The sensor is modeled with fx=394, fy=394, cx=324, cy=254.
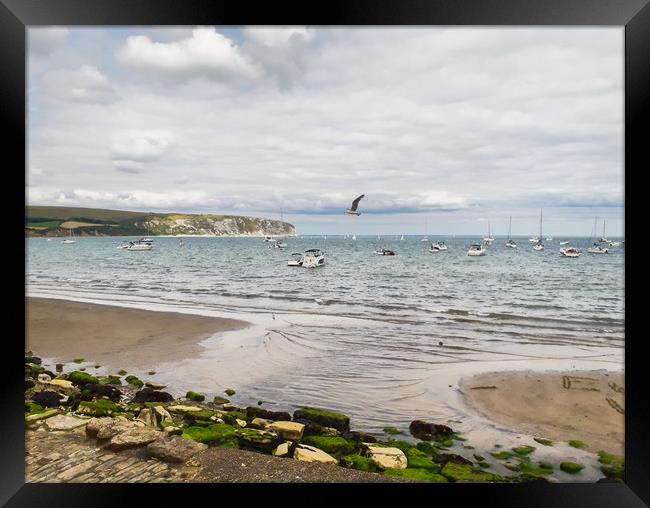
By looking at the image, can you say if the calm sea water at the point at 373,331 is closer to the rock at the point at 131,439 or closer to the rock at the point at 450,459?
the rock at the point at 450,459

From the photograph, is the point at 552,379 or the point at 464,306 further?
the point at 464,306

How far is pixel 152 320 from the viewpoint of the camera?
7055 millimetres

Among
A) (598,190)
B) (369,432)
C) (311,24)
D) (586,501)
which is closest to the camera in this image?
(586,501)

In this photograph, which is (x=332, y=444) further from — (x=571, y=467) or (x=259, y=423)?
(x=571, y=467)

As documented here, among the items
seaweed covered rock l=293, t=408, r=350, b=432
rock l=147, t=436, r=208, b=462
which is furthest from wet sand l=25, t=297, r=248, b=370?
rock l=147, t=436, r=208, b=462

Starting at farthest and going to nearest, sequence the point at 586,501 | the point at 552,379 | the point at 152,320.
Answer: the point at 152,320 < the point at 552,379 < the point at 586,501

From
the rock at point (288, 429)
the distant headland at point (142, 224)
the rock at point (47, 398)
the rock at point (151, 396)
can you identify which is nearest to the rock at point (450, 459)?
the rock at point (288, 429)

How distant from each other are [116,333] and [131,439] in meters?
4.32

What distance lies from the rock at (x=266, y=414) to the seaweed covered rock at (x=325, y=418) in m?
0.08

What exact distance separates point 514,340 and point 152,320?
614 cm

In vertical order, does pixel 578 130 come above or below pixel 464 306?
above
